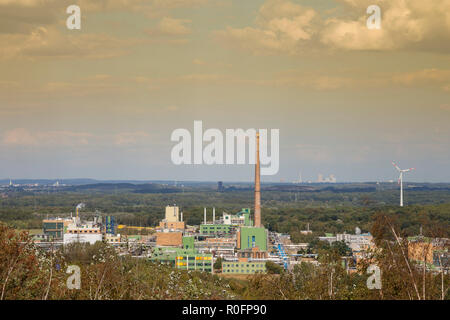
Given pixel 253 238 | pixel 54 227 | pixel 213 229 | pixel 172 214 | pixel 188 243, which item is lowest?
pixel 213 229

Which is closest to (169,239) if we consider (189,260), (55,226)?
(189,260)

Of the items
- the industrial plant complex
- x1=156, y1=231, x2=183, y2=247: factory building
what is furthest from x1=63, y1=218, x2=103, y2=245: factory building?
x1=156, y1=231, x2=183, y2=247: factory building

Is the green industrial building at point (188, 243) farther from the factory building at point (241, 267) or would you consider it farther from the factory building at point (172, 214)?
the factory building at point (172, 214)

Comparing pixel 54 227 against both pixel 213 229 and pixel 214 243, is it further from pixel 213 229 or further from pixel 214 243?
pixel 214 243

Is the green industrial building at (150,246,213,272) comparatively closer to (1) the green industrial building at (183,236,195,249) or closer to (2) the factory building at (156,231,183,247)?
(1) the green industrial building at (183,236,195,249)

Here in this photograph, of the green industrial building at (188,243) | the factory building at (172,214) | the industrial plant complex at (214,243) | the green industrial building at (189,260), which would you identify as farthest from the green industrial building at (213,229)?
the green industrial building at (189,260)
